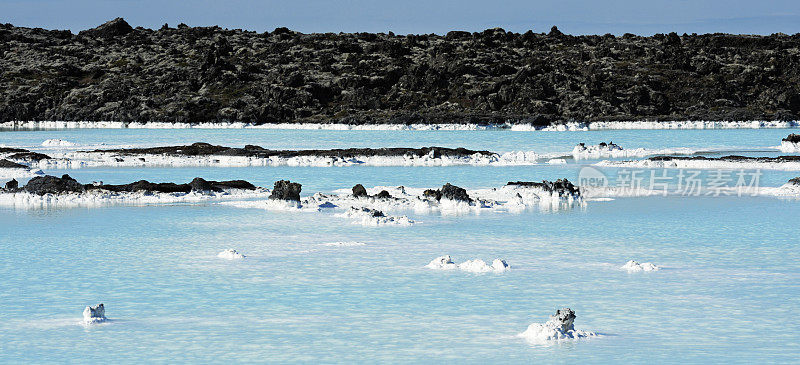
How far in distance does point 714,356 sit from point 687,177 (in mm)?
23656

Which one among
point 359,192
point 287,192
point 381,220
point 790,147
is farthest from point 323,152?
point 381,220

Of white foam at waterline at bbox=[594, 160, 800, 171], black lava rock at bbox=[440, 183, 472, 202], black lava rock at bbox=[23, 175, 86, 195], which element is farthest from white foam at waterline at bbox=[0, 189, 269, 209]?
white foam at waterline at bbox=[594, 160, 800, 171]

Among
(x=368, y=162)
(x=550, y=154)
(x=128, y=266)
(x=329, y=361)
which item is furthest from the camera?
(x=550, y=154)

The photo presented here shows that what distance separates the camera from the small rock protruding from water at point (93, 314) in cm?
1043

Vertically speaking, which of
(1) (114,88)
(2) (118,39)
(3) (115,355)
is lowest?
(3) (115,355)

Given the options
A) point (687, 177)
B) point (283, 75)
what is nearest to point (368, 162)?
point (687, 177)

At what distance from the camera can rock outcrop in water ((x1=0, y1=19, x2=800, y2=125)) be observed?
103 metres

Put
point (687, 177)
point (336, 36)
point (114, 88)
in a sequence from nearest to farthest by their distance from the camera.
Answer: point (687, 177), point (114, 88), point (336, 36)

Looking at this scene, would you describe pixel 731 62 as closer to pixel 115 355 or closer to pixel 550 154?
pixel 550 154

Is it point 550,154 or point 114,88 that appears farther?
point 114,88

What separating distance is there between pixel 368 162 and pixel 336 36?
104 m

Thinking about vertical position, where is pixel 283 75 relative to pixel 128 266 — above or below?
above

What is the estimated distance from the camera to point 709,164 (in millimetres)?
36875

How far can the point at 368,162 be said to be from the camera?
41062mm
